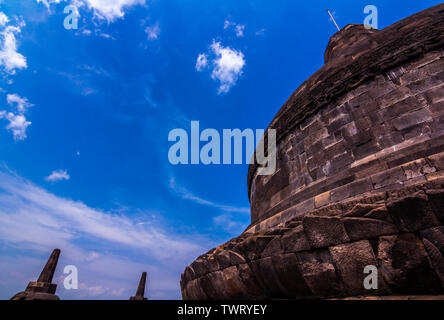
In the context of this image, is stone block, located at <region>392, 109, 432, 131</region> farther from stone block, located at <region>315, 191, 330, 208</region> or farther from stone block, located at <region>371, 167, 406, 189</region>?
stone block, located at <region>315, 191, 330, 208</region>

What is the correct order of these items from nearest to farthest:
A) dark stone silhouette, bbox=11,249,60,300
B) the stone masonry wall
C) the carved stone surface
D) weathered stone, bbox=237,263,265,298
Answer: the carved stone surface → weathered stone, bbox=237,263,265,298 → the stone masonry wall → dark stone silhouette, bbox=11,249,60,300

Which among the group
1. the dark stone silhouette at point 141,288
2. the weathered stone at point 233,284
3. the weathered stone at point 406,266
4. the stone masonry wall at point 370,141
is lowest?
the dark stone silhouette at point 141,288

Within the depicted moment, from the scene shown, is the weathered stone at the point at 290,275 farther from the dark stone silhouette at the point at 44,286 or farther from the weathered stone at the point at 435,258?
the dark stone silhouette at the point at 44,286

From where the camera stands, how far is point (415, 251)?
1.82 meters

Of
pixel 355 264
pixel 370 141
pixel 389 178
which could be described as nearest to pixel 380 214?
pixel 355 264

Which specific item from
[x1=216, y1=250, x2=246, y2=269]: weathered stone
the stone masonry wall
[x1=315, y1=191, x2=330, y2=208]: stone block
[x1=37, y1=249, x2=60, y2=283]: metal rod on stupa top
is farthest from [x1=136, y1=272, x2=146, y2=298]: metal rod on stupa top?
[x1=315, y1=191, x2=330, y2=208]: stone block

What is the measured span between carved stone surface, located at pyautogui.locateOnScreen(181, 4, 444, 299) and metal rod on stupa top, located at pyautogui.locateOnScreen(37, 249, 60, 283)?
12764mm

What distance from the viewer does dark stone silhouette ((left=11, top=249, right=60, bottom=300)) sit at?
37.9 feet

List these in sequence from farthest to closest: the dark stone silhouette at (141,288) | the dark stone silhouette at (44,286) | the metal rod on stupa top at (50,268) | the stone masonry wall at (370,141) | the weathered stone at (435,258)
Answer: the dark stone silhouette at (141,288) < the metal rod on stupa top at (50,268) < the dark stone silhouette at (44,286) < the stone masonry wall at (370,141) < the weathered stone at (435,258)

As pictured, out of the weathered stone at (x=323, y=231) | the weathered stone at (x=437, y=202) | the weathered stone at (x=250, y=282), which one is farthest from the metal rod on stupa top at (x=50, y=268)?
the weathered stone at (x=437, y=202)

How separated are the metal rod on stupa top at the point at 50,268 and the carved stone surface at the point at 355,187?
41.9ft

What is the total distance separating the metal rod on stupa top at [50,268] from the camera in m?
12.5

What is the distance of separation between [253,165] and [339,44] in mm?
5070
